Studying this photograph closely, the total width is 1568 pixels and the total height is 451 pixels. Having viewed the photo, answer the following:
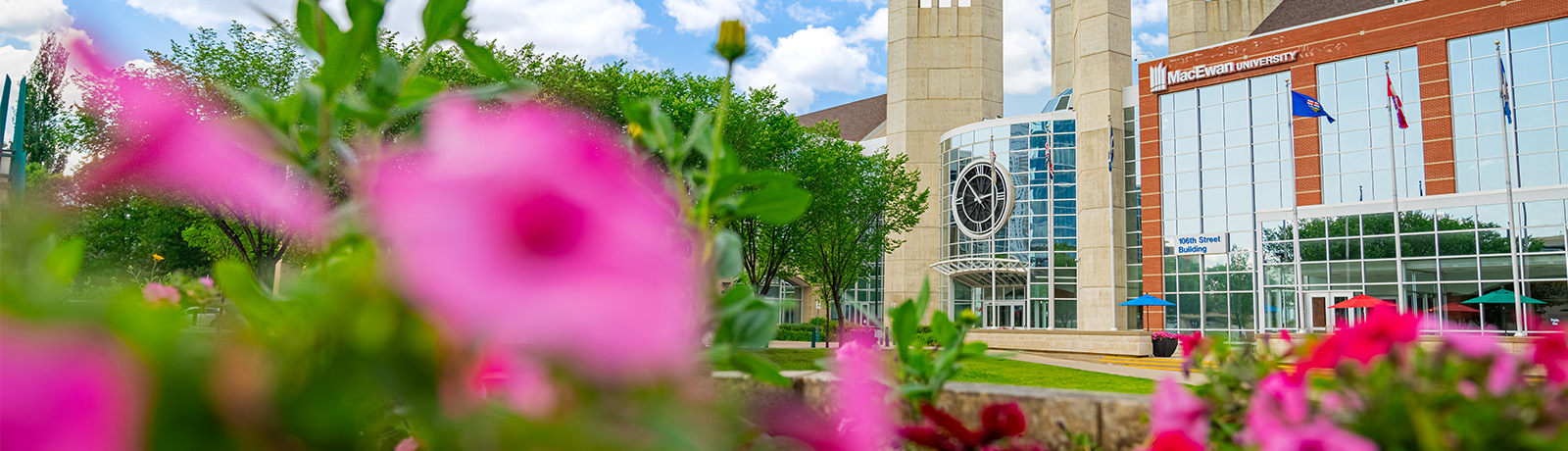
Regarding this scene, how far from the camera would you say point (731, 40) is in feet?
4.77

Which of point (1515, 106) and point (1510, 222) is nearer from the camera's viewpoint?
point (1510, 222)

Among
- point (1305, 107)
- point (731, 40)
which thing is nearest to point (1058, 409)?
point (731, 40)

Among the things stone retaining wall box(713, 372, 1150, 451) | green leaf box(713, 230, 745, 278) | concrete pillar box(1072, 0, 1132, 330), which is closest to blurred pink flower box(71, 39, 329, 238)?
green leaf box(713, 230, 745, 278)

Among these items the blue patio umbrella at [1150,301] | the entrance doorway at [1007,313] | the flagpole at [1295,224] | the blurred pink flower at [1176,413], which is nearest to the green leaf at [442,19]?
the blurred pink flower at [1176,413]

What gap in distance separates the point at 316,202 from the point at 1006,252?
4307 centimetres

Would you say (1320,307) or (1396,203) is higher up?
(1396,203)

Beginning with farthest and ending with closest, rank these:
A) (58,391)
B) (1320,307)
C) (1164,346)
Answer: (1320,307)
(1164,346)
(58,391)

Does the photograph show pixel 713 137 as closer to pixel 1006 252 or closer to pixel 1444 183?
pixel 1444 183

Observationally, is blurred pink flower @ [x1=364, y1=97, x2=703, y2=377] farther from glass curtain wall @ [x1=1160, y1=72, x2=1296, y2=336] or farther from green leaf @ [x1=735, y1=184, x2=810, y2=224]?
glass curtain wall @ [x1=1160, y1=72, x2=1296, y2=336]

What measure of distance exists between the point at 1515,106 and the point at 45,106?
3659cm

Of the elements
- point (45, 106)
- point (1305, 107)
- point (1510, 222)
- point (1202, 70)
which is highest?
point (1202, 70)

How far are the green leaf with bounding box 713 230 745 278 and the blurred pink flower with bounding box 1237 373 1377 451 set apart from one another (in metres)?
0.53

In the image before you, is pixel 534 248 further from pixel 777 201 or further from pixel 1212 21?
pixel 1212 21

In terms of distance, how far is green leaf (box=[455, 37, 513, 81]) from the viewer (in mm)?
958
